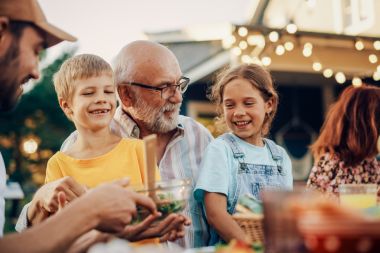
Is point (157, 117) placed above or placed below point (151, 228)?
above

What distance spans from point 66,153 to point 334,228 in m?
1.78

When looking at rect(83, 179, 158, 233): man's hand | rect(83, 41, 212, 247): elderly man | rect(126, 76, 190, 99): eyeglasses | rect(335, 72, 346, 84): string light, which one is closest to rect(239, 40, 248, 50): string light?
rect(335, 72, 346, 84): string light

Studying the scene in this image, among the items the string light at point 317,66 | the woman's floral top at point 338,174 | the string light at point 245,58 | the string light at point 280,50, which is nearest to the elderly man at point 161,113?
the woman's floral top at point 338,174

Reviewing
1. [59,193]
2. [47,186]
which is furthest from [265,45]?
[59,193]

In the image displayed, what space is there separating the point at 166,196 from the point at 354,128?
229 cm

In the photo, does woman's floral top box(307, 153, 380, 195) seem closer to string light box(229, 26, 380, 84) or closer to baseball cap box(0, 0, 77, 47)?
baseball cap box(0, 0, 77, 47)

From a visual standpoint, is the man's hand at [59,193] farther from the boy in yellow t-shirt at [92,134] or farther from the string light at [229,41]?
the string light at [229,41]

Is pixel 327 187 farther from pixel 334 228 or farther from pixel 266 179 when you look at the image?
pixel 334 228

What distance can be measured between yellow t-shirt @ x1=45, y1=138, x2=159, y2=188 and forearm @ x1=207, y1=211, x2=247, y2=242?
0.34 metres

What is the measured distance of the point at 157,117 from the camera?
2.92 meters

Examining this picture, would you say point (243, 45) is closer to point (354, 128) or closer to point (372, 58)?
point (372, 58)

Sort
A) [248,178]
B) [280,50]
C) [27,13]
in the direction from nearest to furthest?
[27,13]
[248,178]
[280,50]

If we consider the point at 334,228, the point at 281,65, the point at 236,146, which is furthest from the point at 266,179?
the point at 281,65

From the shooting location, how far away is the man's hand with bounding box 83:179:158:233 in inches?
56.1
